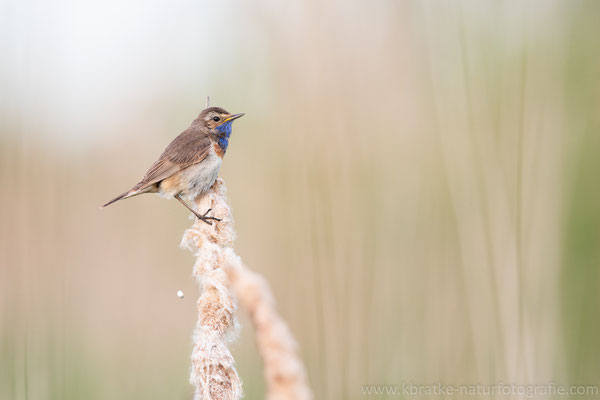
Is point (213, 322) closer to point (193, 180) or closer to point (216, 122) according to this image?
point (193, 180)

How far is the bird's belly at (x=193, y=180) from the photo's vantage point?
126 inches

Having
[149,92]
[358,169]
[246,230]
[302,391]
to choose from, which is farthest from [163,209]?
[302,391]

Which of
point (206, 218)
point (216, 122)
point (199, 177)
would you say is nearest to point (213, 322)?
point (206, 218)

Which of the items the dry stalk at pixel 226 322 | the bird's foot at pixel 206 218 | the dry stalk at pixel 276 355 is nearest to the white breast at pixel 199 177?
the dry stalk at pixel 226 322

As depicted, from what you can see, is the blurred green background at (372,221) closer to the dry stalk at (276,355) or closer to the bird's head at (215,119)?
the bird's head at (215,119)

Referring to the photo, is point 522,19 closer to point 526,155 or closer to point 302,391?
point 526,155

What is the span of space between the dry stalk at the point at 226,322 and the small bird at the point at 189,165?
349mm

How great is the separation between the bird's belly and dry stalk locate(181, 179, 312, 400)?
0.28 metres

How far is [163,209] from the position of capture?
187 inches

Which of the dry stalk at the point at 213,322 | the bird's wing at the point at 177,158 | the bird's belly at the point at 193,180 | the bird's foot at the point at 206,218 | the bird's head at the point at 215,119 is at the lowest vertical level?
the dry stalk at the point at 213,322

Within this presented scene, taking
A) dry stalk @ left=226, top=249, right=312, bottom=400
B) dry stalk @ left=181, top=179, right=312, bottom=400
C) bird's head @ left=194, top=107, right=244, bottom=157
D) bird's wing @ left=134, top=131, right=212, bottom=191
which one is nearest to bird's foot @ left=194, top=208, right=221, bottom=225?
dry stalk @ left=181, top=179, right=312, bottom=400

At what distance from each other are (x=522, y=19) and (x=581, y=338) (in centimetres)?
188

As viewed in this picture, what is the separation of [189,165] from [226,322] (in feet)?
5.69

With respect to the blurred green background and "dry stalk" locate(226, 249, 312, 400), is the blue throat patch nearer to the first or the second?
the blurred green background
